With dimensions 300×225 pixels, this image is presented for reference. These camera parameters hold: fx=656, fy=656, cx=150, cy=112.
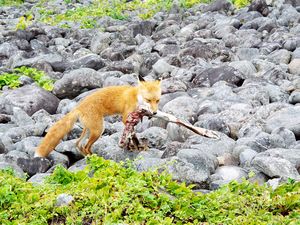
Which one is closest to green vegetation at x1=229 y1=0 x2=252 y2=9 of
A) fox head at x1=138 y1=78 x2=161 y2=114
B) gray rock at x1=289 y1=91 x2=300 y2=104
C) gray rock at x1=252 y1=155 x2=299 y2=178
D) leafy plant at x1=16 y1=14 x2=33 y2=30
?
leafy plant at x1=16 y1=14 x2=33 y2=30

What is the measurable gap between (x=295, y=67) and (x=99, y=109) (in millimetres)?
5146

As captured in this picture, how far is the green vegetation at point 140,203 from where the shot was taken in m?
5.42

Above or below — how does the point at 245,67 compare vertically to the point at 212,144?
below

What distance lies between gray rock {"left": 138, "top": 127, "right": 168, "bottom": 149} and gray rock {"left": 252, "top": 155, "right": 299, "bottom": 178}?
2.06 meters

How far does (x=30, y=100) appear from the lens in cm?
1159

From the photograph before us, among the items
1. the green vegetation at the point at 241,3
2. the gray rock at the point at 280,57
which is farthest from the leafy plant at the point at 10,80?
the green vegetation at the point at 241,3

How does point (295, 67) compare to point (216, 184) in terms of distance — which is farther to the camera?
point (295, 67)

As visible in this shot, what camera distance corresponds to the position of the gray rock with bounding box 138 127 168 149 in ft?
30.1

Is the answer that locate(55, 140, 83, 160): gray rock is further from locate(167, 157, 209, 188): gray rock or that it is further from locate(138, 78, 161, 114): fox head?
locate(167, 157, 209, 188): gray rock

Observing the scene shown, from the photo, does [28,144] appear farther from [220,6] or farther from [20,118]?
[220,6]

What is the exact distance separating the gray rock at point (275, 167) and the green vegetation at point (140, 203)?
36.2 inches

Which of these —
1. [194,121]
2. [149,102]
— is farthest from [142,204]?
[194,121]

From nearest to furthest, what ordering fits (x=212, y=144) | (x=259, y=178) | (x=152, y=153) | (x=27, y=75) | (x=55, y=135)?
1. (x=259, y=178)
2. (x=152, y=153)
3. (x=212, y=144)
4. (x=55, y=135)
5. (x=27, y=75)

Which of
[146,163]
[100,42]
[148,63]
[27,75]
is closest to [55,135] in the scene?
[146,163]
